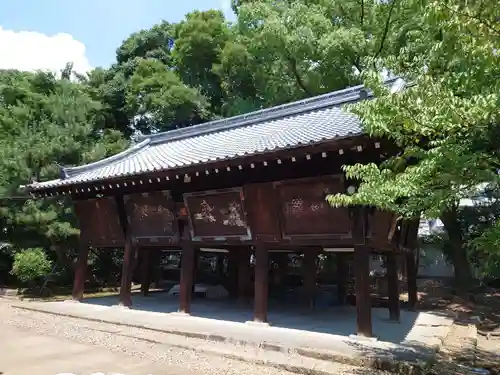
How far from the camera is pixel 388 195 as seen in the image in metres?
5.04

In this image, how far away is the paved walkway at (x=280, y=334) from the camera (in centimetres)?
718

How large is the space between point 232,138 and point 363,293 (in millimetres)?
6760

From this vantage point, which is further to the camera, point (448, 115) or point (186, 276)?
point (186, 276)

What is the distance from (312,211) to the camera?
8.92 m

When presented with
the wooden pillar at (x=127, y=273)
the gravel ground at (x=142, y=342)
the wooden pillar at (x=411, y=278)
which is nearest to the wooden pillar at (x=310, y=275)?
the wooden pillar at (x=411, y=278)

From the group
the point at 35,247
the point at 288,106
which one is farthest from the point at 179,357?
the point at 35,247

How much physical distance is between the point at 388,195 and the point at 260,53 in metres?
17.6

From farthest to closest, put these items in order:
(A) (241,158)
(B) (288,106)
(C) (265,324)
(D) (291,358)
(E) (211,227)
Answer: (B) (288,106) → (E) (211,227) → (C) (265,324) → (A) (241,158) → (D) (291,358)

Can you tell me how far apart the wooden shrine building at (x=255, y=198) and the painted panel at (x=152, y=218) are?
0.03 m

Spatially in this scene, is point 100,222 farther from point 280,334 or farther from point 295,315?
point 280,334

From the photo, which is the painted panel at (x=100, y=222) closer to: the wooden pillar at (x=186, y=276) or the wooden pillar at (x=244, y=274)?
the wooden pillar at (x=186, y=276)

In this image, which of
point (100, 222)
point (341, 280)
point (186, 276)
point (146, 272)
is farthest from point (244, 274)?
point (100, 222)

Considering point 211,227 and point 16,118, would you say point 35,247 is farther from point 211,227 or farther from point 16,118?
point 211,227

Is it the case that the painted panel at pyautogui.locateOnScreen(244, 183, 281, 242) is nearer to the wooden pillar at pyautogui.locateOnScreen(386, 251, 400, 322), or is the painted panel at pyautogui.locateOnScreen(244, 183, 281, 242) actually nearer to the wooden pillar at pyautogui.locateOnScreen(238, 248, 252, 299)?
the wooden pillar at pyautogui.locateOnScreen(386, 251, 400, 322)
